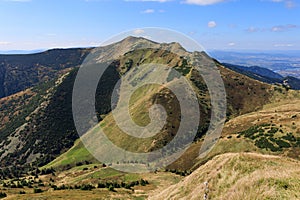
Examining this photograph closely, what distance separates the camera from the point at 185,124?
6491 inches

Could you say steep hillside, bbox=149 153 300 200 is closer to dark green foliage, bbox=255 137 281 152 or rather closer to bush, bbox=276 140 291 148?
dark green foliage, bbox=255 137 281 152

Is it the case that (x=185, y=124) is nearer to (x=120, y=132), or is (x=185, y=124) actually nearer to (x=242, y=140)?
(x=120, y=132)

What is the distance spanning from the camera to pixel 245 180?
2920 centimetres

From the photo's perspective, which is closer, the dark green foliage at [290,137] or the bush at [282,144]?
the bush at [282,144]

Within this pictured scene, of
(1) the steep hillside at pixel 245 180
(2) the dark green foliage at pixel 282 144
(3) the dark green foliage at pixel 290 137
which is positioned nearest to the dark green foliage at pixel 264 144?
(2) the dark green foliage at pixel 282 144

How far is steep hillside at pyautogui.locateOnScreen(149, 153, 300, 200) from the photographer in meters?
24.9

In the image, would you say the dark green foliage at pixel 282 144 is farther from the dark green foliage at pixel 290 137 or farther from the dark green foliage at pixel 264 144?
the dark green foliage at pixel 290 137

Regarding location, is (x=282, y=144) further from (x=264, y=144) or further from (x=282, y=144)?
(x=264, y=144)

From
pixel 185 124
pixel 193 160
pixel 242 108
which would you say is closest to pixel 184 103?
pixel 185 124

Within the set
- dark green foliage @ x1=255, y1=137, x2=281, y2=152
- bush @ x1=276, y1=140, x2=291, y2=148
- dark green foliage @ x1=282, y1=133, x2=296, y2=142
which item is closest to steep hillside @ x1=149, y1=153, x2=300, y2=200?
dark green foliage @ x1=255, y1=137, x2=281, y2=152

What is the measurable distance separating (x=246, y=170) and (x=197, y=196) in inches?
244

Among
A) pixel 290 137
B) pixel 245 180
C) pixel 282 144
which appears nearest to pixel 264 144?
pixel 282 144

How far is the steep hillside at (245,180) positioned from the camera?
24.9m

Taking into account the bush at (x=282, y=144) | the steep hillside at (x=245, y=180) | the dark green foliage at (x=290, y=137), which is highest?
the steep hillside at (x=245, y=180)
